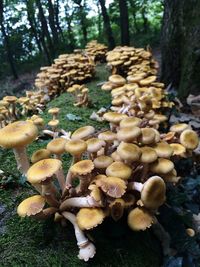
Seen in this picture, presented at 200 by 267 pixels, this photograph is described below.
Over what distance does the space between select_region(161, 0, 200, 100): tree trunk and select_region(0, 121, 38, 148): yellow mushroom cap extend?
3.61 m

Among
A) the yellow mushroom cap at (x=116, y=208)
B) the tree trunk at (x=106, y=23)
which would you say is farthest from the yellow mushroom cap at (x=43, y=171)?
the tree trunk at (x=106, y=23)

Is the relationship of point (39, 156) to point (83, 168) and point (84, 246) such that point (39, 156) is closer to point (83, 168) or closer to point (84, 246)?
point (83, 168)

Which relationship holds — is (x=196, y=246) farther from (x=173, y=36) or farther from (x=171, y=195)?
(x=173, y=36)

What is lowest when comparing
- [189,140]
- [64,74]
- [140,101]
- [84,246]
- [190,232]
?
A: [190,232]

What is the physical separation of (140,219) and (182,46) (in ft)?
14.0

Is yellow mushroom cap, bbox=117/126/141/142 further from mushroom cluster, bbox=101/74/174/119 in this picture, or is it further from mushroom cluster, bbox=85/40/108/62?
mushroom cluster, bbox=85/40/108/62

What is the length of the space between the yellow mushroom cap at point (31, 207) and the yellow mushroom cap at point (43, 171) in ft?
0.57

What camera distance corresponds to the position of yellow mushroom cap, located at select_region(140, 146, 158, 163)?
8.11ft

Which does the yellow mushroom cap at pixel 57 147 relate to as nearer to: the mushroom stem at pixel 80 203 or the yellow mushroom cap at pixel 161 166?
the mushroom stem at pixel 80 203

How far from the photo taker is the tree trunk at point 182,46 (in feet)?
17.3

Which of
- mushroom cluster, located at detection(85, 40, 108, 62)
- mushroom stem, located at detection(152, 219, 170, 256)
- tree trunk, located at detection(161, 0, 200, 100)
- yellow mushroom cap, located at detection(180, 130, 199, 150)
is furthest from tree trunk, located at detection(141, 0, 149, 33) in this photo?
mushroom stem, located at detection(152, 219, 170, 256)

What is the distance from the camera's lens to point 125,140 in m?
2.64

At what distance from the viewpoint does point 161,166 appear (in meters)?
2.55

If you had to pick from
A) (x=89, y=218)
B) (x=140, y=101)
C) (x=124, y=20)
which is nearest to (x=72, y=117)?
(x=140, y=101)
